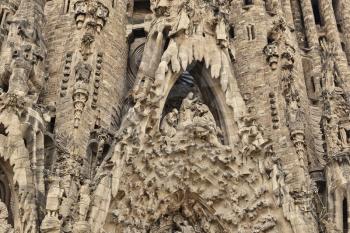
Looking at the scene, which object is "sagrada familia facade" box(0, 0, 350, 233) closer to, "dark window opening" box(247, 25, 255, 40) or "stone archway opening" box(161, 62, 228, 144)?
"stone archway opening" box(161, 62, 228, 144)

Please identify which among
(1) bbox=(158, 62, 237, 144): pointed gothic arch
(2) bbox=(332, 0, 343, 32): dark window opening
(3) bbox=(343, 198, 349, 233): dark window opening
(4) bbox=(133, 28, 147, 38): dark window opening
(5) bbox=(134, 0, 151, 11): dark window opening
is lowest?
(3) bbox=(343, 198, 349, 233): dark window opening

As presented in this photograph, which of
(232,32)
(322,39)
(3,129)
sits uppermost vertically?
(322,39)

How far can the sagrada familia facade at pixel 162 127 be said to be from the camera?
40.3 ft

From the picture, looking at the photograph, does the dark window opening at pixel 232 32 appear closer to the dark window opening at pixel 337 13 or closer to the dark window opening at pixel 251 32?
the dark window opening at pixel 251 32

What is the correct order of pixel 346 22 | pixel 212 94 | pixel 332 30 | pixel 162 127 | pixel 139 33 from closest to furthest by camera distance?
1. pixel 162 127
2. pixel 212 94
3. pixel 139 33
4. pixel 332 30
5. pixel 346 22

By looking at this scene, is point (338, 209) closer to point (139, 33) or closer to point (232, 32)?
point (232, 32)

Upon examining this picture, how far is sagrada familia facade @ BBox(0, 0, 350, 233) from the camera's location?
12289 millimetres

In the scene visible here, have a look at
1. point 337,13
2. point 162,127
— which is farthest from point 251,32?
point 162,127

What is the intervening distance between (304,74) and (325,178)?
17.1 feet

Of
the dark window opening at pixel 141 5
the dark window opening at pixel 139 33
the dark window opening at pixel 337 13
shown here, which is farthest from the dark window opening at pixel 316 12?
the dark window opening at pixel 139 33

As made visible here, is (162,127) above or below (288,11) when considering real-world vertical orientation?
below

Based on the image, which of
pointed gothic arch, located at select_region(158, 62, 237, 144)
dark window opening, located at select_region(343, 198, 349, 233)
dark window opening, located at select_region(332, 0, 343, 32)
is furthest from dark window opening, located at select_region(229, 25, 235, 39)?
dark window opening, located at select_region(343, 198, 349, 233)

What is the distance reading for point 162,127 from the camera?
14133 millimetres

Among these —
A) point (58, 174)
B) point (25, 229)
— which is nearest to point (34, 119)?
point (58, 174)
